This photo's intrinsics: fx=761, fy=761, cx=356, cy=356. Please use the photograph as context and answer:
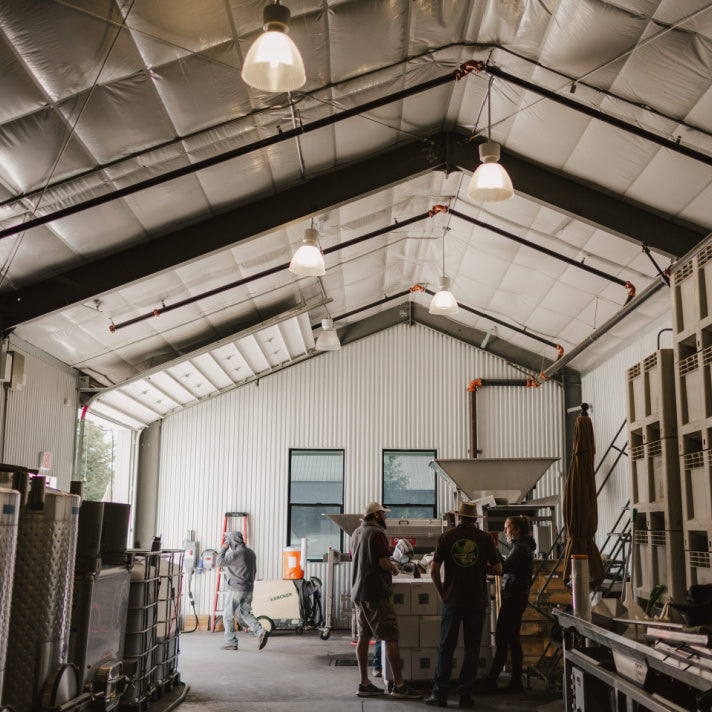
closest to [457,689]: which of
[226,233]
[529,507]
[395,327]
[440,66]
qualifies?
[529,507]

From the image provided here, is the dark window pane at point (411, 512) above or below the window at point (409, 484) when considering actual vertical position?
below

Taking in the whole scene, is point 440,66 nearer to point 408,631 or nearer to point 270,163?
point 270,163

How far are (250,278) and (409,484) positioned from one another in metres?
6.56

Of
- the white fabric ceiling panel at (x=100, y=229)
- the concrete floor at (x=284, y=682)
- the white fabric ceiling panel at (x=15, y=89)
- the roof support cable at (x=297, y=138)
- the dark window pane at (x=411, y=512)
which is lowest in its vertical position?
the concrete floor at (x=284, y=682)

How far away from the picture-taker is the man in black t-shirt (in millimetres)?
7629

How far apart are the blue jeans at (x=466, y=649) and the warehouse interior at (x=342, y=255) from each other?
1.67ft

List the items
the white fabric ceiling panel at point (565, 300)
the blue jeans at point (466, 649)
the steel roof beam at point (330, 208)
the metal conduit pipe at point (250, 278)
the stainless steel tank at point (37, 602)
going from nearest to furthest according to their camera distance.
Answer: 1. the stainless steel tank at point (37, 602)
2. the blue jeans at point (466, 649)
3. the steel roof beam at point (330, 208)
4. the metal conduit pipe at point (250, 278)
5. the white fabric ceiling panel at point (565, 300)

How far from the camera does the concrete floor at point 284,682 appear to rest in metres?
7.68

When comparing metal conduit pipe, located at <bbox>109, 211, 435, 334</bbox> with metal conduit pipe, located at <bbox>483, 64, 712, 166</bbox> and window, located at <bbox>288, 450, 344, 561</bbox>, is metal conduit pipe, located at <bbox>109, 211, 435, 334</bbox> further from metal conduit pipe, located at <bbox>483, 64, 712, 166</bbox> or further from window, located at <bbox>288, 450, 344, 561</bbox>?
window, located at <bbox>288, 450, 344, 561</bbox>

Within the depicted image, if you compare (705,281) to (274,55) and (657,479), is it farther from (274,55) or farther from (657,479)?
(274,55)

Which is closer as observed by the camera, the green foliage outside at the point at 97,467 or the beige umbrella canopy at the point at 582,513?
the beige umbrella canopy at the point at 582,513

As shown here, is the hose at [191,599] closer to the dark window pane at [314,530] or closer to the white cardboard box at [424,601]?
the dark window pane at [314,530]

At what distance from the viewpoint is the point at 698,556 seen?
19.0 feet

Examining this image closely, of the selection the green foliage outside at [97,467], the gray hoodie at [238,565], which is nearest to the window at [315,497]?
the gray hoodie at [238,565]
